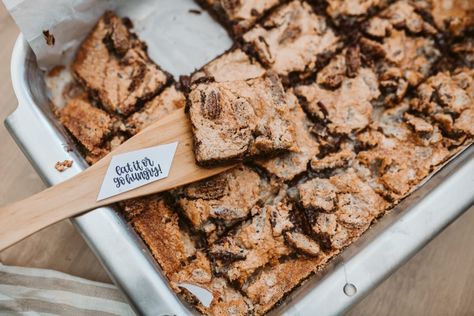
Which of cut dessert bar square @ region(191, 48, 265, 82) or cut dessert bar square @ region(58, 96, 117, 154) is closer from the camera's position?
cut dessert bar square @ region(58, 96, 117, 154)

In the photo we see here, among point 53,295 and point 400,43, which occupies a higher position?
point 400,43

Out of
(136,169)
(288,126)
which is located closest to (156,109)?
(136,169)

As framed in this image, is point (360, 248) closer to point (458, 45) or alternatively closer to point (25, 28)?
point (458, 45)

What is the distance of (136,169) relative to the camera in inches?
87.6

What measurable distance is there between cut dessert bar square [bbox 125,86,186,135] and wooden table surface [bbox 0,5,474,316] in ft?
2.10

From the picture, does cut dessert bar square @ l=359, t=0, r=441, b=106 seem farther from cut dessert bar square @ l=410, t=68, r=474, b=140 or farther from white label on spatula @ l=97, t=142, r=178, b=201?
white label on spatula @ l=97, t=142, r=178, b=201

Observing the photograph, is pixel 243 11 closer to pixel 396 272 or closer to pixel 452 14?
pixel 452 14

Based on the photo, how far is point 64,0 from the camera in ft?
7.88

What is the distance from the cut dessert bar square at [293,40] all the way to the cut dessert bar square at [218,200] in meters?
0.64

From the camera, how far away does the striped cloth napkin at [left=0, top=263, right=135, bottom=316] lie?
2.48m

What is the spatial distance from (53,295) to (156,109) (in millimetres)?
1059

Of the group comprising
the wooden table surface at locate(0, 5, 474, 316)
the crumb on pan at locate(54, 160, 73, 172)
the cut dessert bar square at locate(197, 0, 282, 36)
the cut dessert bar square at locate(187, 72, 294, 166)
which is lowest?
the wooden table surface at locate(0, 5, 474, 316)

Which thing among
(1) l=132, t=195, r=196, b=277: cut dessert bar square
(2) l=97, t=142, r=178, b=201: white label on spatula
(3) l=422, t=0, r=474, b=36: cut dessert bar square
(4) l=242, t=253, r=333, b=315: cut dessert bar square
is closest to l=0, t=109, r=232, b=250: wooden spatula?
(2) l=97, t=142, r=178, b=201: white label on spatula

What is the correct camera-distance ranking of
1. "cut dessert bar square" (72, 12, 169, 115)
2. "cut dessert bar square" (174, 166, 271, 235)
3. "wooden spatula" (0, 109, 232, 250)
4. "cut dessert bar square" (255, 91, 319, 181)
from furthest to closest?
"cut dessert bar square" (72, 12, 169, 115) → "cut dessert bar square" (255, 91, 319, 181) → "cut dessert bar square" (174, 166, 271, 235) → "wooden spatula" (0, 109, 232, 250)
